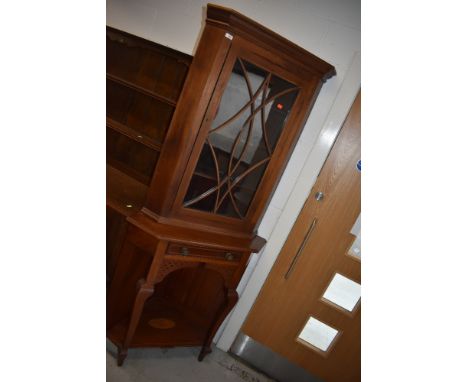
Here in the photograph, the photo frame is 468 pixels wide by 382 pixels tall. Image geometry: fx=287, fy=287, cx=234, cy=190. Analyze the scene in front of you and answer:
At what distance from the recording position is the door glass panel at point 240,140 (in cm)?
137

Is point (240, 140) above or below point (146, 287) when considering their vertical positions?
above

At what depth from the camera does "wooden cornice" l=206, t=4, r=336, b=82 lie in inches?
46.4

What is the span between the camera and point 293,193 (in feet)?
5.89

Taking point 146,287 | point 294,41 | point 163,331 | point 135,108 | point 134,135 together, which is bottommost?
point 163,331

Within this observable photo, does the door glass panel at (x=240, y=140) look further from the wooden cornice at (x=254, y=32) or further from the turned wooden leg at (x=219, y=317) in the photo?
the turned wooden leg at (x=219, y=317)

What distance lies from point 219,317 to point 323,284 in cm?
69

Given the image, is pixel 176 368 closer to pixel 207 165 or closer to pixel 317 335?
pixel 317 335

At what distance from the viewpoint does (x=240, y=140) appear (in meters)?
1.48

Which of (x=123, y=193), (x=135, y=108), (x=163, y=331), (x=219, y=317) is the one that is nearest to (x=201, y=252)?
(x=219, y=317)

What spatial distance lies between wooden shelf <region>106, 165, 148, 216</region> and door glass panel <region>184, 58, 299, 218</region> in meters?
0.36
